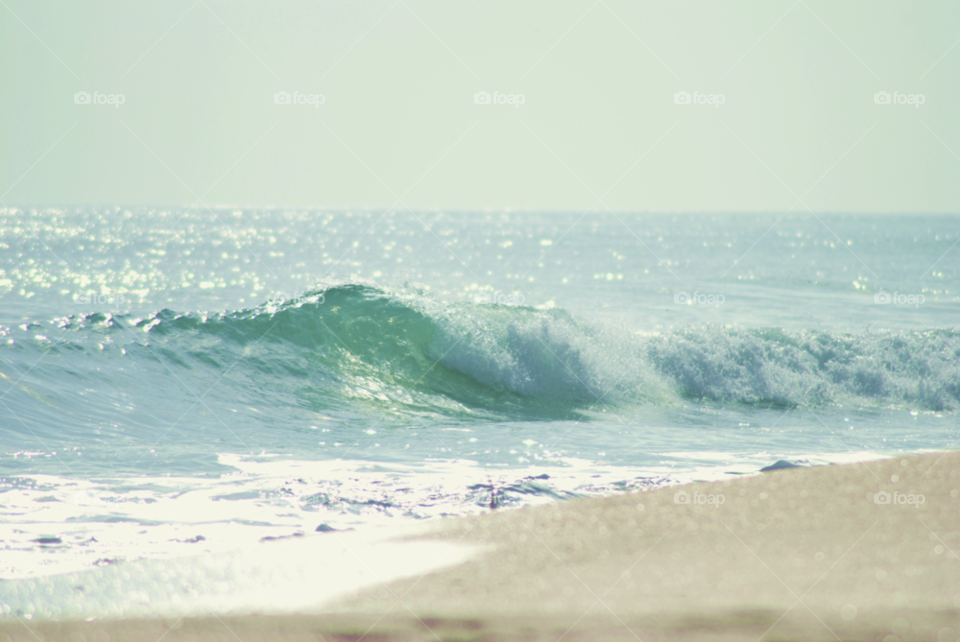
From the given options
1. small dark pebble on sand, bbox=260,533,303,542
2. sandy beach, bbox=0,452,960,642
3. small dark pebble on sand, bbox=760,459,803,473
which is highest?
small dark pebble on sand, bbox=260,533,303,542

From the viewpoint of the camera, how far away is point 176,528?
4.73 meters

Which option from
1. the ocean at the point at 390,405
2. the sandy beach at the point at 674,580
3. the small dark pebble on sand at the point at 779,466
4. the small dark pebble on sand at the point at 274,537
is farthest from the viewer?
the small dark pebble on sand at the point at 779,466

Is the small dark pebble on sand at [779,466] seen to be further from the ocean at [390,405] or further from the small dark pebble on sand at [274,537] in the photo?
the small dark pebble on sand at [274,537]

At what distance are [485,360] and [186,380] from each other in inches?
174

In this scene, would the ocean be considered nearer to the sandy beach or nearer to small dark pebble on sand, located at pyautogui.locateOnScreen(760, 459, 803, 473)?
small dark pebble on sand, located at pyautogui.locateOnScreen(760, 459, 803, 473)

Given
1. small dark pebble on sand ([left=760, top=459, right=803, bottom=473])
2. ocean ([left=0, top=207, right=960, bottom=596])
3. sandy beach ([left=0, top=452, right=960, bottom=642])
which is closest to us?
sandy beach ([left=0, top=452, right=960, bottom=642])

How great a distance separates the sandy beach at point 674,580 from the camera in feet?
10.3

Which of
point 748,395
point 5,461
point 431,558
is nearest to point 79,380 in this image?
point 5,461

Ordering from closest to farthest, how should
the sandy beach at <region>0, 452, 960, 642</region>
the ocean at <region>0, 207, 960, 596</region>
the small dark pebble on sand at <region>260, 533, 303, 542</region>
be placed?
the sandy beach at <region>0, 452, 960, 642</region>, the small dark pebble on sand at <region>260, 533, 303, 542</region>, the ocean at <region>0, 207, 960, 596</region>

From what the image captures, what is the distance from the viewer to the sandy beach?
3.14 m

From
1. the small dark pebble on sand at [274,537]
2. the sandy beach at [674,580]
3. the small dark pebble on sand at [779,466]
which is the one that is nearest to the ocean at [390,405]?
the small dark pebble on sand at [274,537]

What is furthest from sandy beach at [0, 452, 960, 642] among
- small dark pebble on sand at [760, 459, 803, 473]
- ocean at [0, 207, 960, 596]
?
small dark pebble on sand at [760, 459, 803, 473]

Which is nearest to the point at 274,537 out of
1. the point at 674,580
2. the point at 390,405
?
the point at 674,580

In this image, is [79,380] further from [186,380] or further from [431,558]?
[431,558]
